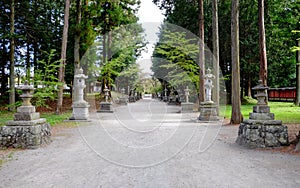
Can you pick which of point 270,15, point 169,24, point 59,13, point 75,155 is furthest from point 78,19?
point 270,15

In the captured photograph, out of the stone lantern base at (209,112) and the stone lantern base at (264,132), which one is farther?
the stone lantern base at (209,112)

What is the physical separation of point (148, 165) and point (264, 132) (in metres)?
3.35

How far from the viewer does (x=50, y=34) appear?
61.4 feet

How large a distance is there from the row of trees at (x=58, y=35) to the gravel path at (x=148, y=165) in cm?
923

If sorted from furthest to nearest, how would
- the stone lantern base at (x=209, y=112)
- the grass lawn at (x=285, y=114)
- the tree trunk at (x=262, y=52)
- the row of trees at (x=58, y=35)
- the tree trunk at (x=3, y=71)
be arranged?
1. the tree trunk at (x=3, y=71)
2. the row of trees at (x=58, y=35)
3. the stone lantern base at (x=209, y=112)
4. the grass lawn at (x=285, y=114)
5. the tree trunk at (x=262, y=52)

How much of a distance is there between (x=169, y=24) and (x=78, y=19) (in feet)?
35.5

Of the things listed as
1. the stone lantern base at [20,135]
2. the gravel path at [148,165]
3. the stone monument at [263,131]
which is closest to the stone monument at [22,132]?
the stone lantern base at [20,135]

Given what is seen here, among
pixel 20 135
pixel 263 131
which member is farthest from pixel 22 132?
pixel 263 131

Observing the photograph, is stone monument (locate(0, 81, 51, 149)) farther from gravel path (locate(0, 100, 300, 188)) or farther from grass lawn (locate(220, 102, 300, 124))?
grass lawn (locate(220, 102, 300, 124))

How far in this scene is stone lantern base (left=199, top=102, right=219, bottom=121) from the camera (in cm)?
1228

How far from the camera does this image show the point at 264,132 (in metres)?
6.38

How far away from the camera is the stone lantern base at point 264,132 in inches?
249

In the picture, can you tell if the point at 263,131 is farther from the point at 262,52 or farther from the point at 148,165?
the point at 262,52

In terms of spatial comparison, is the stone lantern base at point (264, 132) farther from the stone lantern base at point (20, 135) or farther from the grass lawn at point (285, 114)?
the stone lantern base at point (20, 135)
